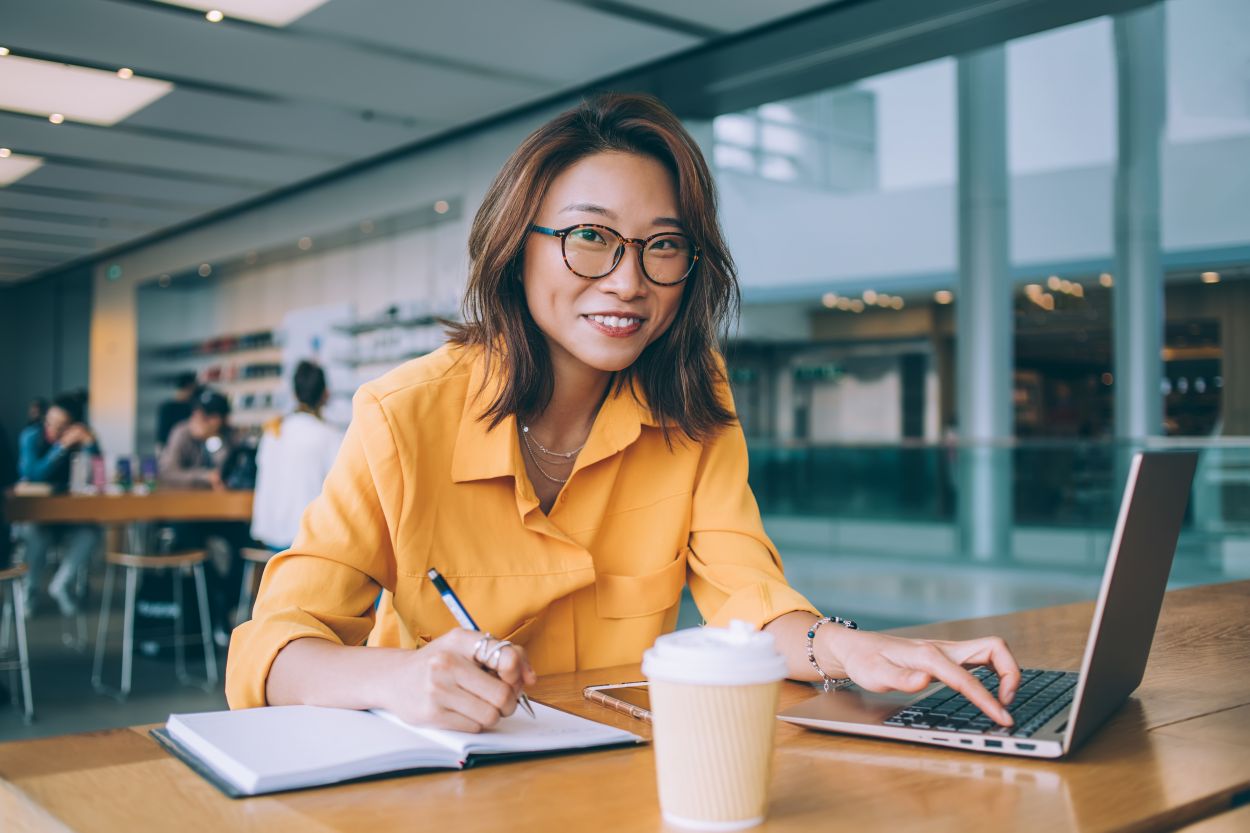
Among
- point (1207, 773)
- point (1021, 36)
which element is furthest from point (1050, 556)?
point (1207, 773)

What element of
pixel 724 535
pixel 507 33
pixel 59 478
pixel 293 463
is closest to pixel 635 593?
pixel 724 535

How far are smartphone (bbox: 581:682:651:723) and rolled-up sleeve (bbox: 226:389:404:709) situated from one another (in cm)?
27

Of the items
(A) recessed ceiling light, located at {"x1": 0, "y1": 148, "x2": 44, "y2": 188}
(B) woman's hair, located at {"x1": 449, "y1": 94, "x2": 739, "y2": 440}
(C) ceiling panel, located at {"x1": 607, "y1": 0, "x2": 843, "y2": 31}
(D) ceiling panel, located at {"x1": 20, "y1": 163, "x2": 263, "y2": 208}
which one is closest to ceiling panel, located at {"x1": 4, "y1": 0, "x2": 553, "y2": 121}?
(C) ceiling panel, located at {"x1": 607, "y1": 0, "x2": 843, "y2": 31}

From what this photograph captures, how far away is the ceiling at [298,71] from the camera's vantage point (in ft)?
17.1

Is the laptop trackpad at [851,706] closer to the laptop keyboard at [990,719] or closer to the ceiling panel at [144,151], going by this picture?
the laptop keyboard at [990,719]

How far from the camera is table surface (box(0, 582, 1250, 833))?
717 millimetres

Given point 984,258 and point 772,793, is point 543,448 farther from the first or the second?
point 984,258

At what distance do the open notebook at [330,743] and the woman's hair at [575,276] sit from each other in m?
0.48

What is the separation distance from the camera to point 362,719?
93 centimetres

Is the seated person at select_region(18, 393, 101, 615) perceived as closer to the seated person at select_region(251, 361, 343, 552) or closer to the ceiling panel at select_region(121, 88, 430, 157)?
the seated person at select_region(251, 361, 343, 552)

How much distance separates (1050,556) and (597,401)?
4.67m

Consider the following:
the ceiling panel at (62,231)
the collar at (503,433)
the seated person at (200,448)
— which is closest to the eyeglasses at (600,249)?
the collar at (503,433)

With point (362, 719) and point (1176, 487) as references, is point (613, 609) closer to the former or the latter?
point (362, 719)

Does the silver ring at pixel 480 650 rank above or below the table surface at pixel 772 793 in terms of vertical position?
above
